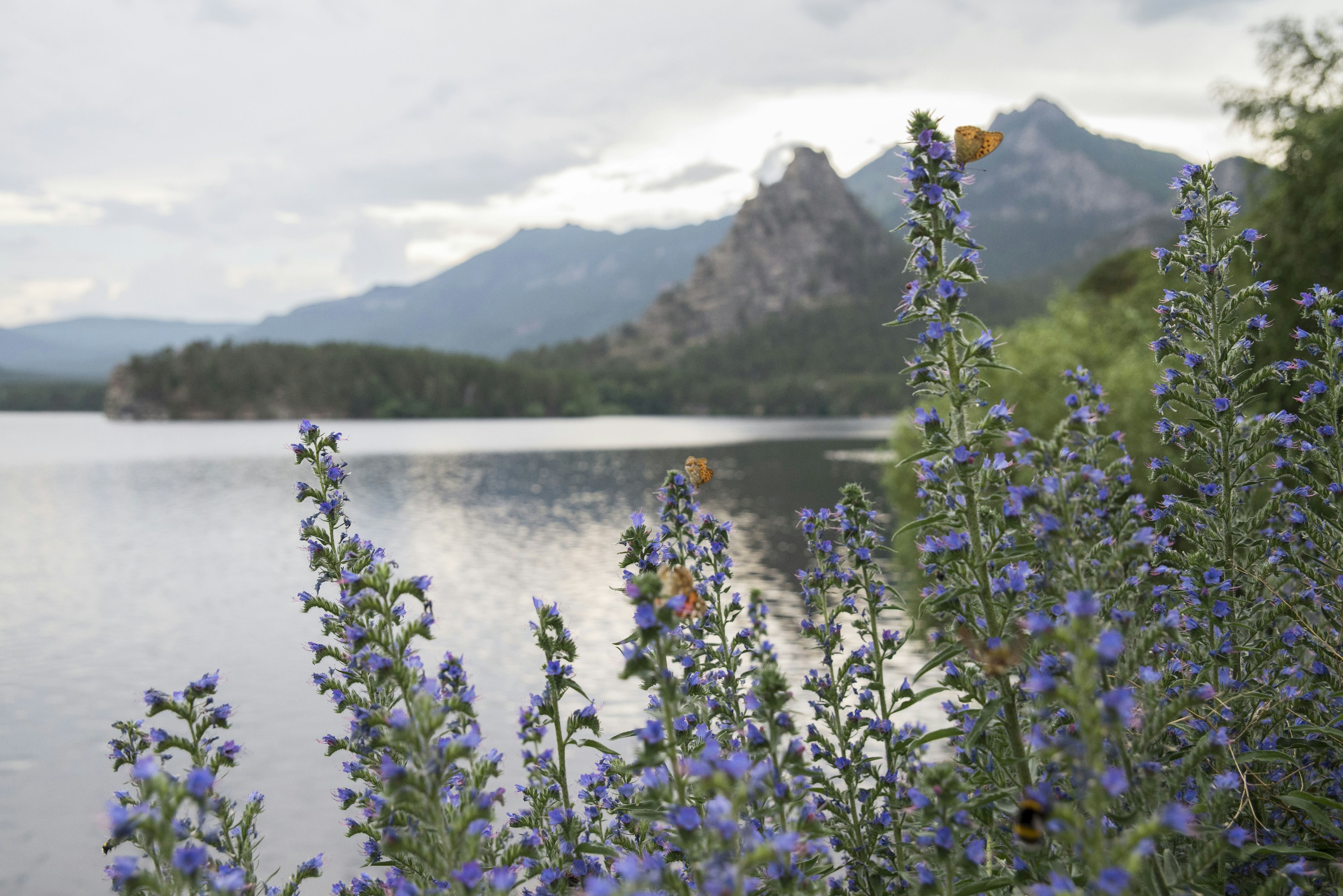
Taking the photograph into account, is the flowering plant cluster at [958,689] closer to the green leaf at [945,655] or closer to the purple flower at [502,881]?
the green leaf at [945,655]

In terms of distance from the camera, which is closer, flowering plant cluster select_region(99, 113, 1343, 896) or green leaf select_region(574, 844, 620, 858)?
flowering plant cluster select_region(99, 113, 1343, 896)

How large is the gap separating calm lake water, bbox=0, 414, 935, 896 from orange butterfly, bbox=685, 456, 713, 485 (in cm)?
406

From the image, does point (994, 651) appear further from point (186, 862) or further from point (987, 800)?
point (186, 862)

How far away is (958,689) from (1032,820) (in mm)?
1781

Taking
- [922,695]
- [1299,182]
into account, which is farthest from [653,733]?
[1299,182]

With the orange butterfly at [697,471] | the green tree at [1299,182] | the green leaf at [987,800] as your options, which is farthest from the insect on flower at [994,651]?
the green tree at [1299,182]

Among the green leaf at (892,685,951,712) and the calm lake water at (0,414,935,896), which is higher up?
the green leaf at (892,685,951,712)

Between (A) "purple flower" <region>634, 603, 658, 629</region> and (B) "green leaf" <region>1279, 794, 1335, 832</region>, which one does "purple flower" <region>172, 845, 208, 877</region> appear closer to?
(A) "purple flower" <region>634, 603, 658, 629</region>

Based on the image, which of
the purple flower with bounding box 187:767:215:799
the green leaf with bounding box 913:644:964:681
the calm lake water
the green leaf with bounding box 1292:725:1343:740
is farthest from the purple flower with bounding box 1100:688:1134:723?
the calm lake water

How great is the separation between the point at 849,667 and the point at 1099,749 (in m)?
2.88

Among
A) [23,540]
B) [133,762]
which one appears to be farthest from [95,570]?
[133,762]

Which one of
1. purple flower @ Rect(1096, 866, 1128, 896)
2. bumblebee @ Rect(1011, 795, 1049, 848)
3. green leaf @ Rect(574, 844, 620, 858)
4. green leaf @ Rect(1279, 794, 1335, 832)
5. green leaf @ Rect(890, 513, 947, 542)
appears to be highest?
green leaf @ Rect(890, 513, 947, 542)

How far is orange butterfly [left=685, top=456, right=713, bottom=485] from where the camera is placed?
5785mm

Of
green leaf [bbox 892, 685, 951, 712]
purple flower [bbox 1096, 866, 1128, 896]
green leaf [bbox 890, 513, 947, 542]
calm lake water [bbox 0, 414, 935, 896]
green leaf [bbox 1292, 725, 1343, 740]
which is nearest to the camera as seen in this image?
purple flower [bbox 1096, 866, 1128, 896]
